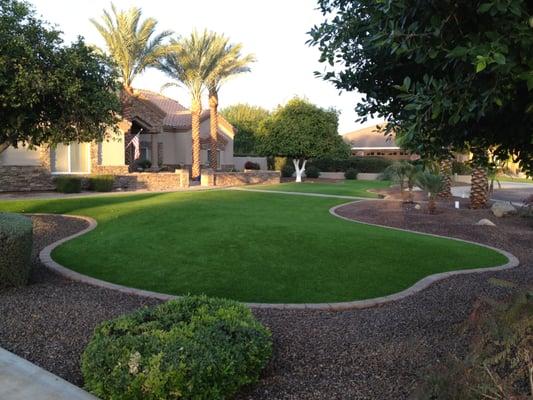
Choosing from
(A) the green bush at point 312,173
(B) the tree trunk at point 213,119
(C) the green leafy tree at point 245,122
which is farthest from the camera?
(C) the green leafy tree at point 245,122

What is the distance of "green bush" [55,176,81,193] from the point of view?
2365cm

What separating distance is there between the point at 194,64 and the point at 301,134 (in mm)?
9324

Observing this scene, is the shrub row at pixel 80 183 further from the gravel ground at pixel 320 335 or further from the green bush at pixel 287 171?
the green bush at pixel 287 171

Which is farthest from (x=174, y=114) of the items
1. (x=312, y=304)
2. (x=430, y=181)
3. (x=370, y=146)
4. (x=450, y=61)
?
(x=450, y=61)

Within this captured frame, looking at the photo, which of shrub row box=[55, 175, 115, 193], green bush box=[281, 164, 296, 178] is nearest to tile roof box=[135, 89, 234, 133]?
green bush box=[281, 164, 296, 178]

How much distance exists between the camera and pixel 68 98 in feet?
34.6

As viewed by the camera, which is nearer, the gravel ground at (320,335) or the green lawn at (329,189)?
the gravel ground at (320,335)

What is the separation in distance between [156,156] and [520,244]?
100ft

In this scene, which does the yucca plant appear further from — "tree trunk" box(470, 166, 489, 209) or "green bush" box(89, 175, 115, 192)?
"green bush" box(89, 175, 115, 192)

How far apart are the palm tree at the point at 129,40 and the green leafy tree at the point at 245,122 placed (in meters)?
26.0

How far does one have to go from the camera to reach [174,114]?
150 ft

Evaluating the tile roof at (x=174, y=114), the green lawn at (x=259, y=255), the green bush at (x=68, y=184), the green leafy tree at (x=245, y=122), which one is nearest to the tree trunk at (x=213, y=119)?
the tile roof at (x=174, y=114)

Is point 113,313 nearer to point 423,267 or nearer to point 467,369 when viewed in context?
point 467,369

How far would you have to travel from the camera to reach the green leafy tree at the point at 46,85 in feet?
32.9
